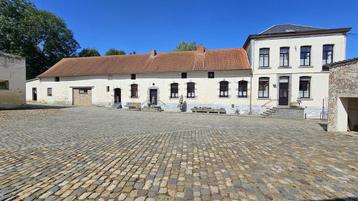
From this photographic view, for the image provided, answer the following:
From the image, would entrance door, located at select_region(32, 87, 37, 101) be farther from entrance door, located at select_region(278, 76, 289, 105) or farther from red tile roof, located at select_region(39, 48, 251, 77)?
entrance door, located at select_region(278, 76, 289, 105)

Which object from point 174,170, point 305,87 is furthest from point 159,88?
point 174,170

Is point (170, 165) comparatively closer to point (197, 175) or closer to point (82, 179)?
point (197, 175)

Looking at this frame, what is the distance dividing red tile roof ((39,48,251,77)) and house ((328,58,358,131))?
30.7 ft

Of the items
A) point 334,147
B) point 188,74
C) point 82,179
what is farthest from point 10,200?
point 188,74

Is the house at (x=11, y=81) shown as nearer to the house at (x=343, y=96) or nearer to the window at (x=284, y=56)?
the house at (x=343, y=96)

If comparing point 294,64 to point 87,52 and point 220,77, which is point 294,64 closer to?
point 220,77

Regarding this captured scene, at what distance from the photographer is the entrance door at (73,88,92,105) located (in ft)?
74.9

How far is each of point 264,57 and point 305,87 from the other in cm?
434

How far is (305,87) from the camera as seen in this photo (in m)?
17.0

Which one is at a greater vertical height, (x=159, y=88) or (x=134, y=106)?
(x=159, y=88)

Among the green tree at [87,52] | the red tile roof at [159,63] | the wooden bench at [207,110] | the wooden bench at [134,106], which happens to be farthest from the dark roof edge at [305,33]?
the green tree at [87,52]

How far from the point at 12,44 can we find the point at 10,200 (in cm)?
3285

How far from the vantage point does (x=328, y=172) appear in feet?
12.7

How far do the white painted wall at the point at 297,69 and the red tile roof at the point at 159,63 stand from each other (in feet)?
6.24
